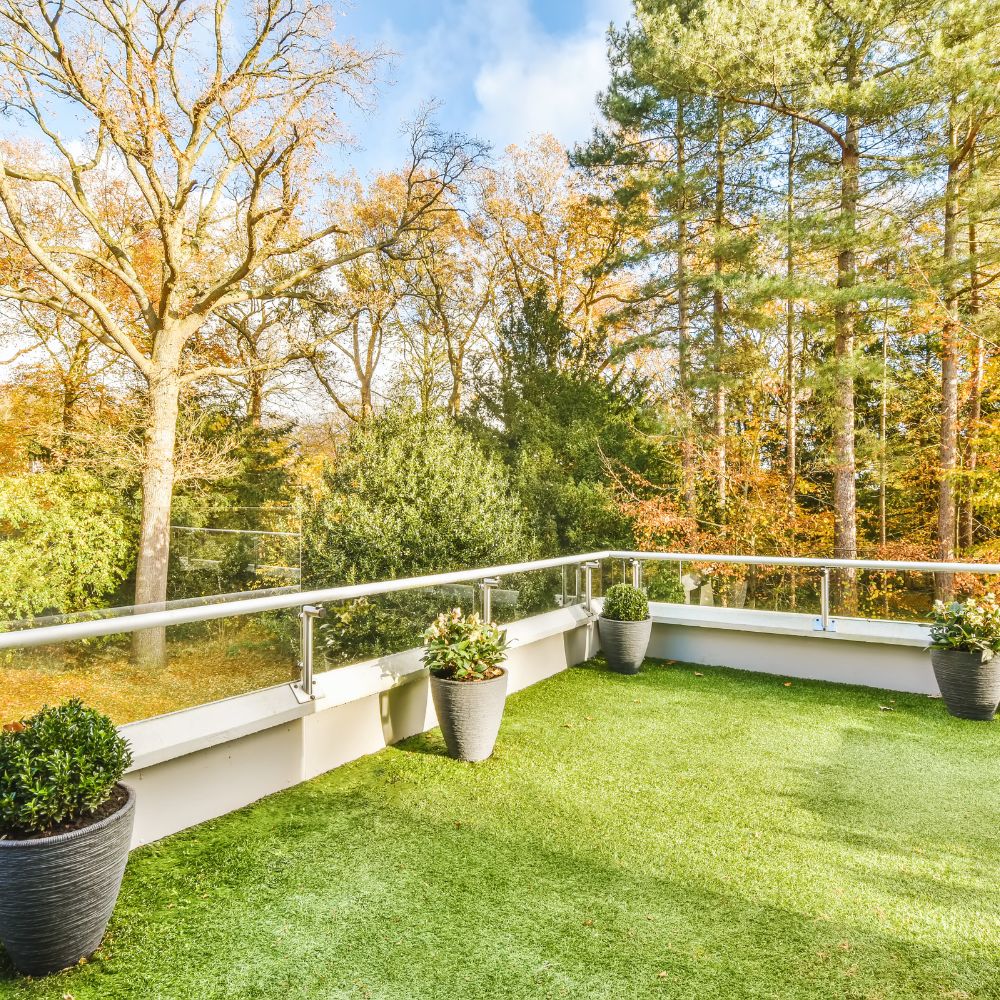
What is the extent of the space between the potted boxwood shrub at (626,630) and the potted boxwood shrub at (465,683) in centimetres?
189

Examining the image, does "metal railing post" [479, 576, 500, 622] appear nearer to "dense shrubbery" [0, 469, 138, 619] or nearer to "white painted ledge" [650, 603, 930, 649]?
"white painted ledge" [650, 603, 930, 649]

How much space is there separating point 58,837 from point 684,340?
33.9 ft

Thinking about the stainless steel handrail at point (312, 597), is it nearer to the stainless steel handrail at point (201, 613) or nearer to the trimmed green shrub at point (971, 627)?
the stainless steel handrail at point (201, 613)

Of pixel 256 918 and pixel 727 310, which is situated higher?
pixel 727 310

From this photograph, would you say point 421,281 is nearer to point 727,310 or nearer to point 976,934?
point 727,310

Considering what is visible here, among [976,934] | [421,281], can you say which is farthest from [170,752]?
[421,281]

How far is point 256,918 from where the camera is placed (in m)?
2.21

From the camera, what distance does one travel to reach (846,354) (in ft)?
29.5

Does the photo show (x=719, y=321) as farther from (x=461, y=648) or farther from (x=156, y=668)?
(x=156, y=668)

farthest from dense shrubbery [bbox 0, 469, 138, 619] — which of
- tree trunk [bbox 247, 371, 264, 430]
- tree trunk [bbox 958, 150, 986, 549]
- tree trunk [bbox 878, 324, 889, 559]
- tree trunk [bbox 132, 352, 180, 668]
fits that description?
tree trunk [bbox 958, 150, 986, 549]

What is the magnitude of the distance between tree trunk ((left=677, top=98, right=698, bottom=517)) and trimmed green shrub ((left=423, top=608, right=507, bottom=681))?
25.8ft

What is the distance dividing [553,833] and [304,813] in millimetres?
1135

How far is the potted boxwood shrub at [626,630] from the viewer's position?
207 inches

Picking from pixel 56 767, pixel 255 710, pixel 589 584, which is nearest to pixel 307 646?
pixel 255 710
